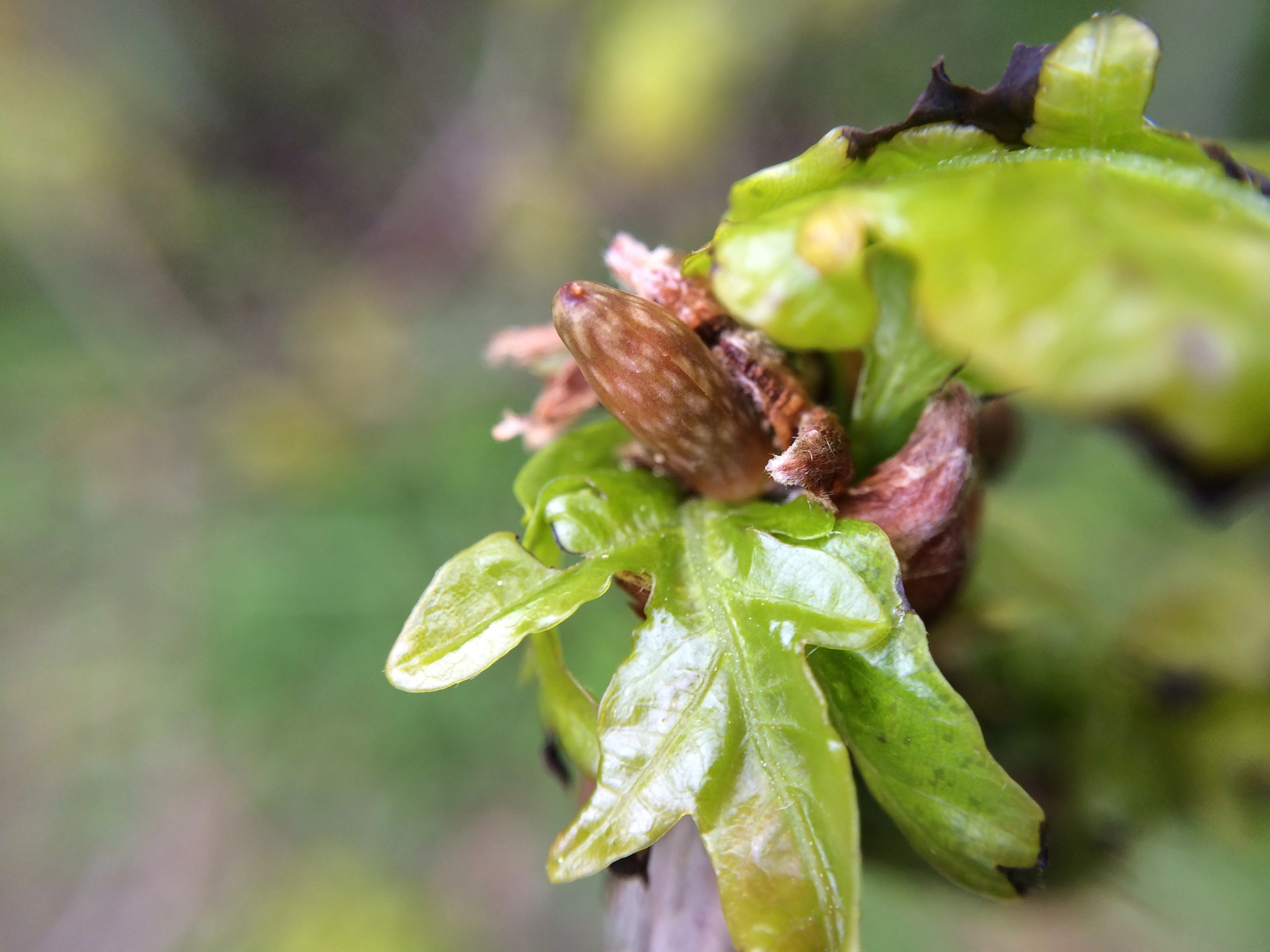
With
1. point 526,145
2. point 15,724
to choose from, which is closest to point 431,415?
point 526,145

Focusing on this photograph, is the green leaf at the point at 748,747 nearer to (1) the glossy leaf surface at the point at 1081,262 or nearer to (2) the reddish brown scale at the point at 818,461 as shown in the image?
(2) the reddish brown scale at the point at 818,461

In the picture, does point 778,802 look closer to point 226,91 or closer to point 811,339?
point 811,339

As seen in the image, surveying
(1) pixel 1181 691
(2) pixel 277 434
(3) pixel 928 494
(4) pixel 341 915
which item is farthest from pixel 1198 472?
(2) pixel 277 434

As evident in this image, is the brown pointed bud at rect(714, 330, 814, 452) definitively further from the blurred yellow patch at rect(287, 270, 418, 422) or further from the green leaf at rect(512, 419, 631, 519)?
the blurred yellow patch at rect(287, 270, 418, 422)

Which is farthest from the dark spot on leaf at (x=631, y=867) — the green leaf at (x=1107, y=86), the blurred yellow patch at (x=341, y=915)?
the blurred yellow patch at (x=341, y=915)

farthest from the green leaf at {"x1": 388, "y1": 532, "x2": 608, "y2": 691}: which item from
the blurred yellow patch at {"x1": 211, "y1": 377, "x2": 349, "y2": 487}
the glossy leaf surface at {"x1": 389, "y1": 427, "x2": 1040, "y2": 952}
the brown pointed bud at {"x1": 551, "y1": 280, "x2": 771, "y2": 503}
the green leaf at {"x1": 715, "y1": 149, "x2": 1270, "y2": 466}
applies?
the blurred yellow patch at {"x1": 211, "y1": 377, "x2": 349, "y2": 487}
